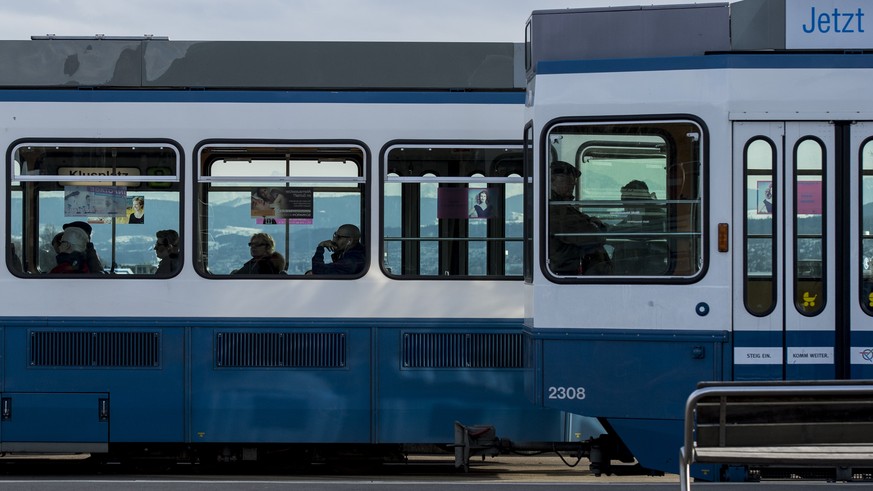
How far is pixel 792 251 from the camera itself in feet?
25.9

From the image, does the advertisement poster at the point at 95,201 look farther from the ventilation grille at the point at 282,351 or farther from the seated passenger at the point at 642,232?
the seated passenger at the point at 642,232

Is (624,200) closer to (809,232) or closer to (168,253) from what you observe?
(809,232)

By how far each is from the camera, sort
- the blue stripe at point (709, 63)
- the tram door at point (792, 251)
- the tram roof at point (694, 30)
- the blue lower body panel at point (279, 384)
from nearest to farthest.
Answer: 1. the tram door at point (792, 251)
2. the blue stripe at point (709, 63)
3. the tram roof at point (694, 30)
4. the blue lower body panel at point (279, 384)

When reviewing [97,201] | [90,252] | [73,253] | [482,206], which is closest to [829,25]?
[482,206]

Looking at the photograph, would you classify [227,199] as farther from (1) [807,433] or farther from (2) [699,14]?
(1) [807,433]

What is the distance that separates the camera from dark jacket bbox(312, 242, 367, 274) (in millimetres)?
9523

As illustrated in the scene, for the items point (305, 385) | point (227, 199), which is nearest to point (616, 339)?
point (305, 385)

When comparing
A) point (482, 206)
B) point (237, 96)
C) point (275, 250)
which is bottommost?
point (275, 250)

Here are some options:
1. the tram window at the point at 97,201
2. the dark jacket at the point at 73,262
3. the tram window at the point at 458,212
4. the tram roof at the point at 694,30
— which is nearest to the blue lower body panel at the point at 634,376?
the tram window at the point at 458,212

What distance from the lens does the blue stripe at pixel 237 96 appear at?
31.4 ft

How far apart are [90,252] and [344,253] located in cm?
195

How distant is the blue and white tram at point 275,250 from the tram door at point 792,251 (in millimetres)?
2012

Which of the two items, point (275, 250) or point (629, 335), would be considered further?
point (275, 250)

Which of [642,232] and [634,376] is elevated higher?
[642,232]
